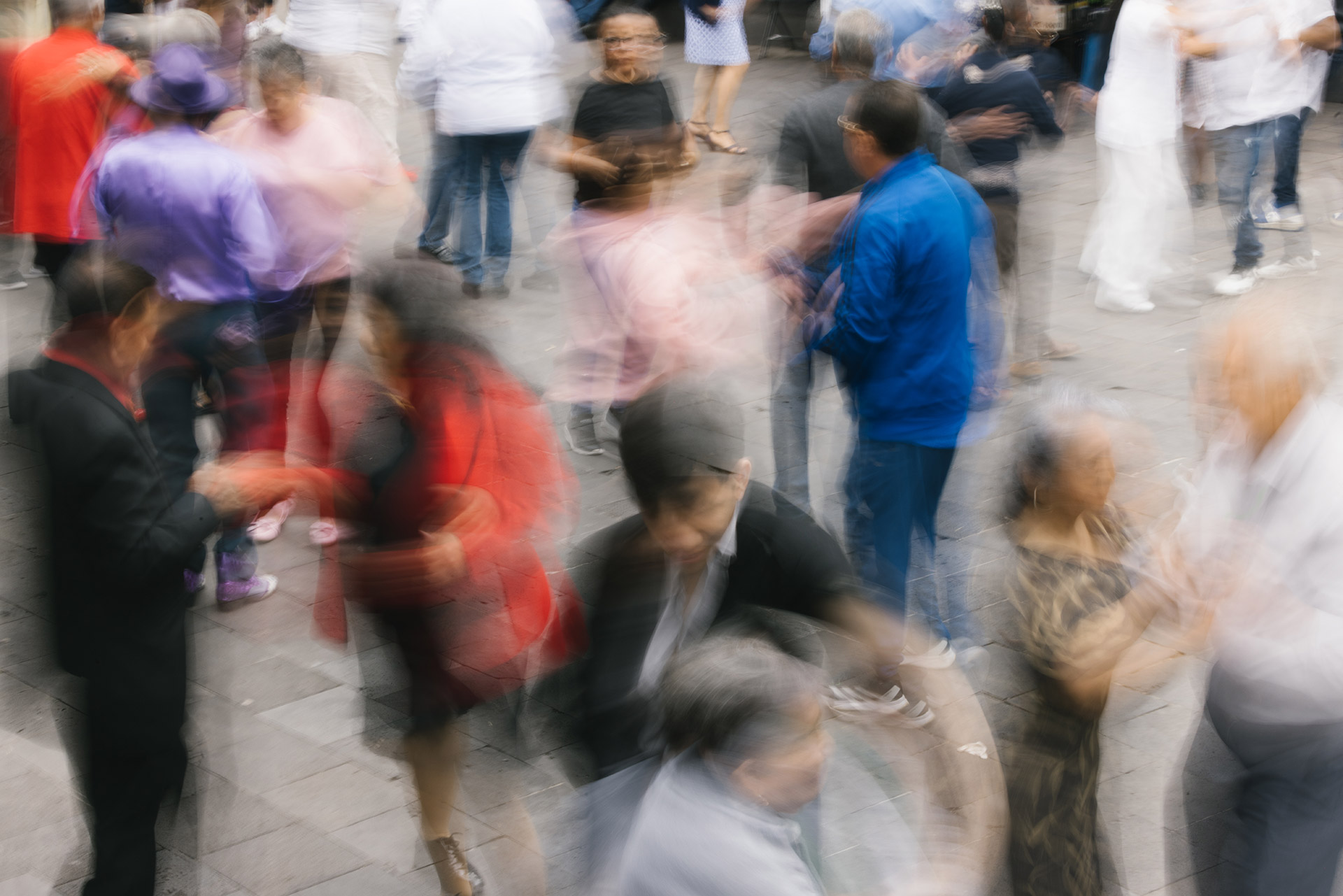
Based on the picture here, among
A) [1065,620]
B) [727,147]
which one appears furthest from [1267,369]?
[727,147]

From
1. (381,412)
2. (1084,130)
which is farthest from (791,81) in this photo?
(381,412)

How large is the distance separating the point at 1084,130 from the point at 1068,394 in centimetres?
863

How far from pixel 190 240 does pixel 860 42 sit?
2510 millimetres

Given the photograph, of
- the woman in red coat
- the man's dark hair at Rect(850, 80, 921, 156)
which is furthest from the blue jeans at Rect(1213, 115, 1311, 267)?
the woman in red coat

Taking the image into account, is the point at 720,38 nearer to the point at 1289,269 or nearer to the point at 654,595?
the point at 1289,269

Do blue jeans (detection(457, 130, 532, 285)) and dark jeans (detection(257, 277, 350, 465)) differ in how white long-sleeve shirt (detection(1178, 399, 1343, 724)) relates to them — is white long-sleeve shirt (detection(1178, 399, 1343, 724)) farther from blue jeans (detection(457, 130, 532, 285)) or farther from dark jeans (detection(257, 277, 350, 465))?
blue jeans (detection(457, 130, 532, 285))

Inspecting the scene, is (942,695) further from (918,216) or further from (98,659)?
(98,659)

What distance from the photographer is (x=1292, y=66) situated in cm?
767

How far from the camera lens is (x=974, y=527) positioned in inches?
216

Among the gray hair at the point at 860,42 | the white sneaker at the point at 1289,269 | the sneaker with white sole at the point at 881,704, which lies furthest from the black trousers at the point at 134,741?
the white sneaker at the point at 1289,269

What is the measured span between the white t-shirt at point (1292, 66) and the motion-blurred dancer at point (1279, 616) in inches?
215

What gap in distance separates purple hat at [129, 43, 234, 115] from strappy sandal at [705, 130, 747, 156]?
604cm

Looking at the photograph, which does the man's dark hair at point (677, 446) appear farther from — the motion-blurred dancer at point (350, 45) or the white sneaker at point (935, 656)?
the motion-blurred dancer at point (350, 45)

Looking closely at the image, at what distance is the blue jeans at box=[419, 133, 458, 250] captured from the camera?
8031 millimetres
